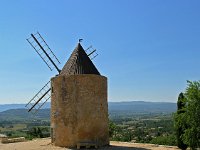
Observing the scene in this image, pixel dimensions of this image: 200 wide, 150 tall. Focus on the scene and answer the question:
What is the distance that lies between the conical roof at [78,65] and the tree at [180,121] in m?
5.08

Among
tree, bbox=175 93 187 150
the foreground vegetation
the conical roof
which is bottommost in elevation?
the foreground vegetation

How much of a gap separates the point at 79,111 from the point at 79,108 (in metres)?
0.16

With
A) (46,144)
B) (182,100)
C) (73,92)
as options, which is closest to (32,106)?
(46,144)

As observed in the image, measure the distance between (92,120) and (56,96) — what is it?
250 cm

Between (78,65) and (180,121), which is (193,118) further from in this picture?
(78,65)

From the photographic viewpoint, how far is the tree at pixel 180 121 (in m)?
17.5

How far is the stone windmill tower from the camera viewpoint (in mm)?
19281

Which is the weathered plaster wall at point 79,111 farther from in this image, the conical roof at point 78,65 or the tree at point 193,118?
the tree at point 193,118

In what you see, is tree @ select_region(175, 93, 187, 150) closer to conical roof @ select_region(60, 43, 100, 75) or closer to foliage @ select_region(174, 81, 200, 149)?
foliage @ select_region(174, 81, 200, 149)

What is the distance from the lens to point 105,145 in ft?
65.6

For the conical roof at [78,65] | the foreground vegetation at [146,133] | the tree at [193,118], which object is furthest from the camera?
the foreground vegetation at [146,133]

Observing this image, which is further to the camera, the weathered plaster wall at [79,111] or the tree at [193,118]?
the weathered plaster wall at [79,111]

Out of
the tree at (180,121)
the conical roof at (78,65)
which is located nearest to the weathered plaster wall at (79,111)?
the conical roof at (78,65)

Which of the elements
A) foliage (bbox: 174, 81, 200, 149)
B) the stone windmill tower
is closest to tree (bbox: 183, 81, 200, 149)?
foliage (bbox: 174, 81, 200, 149)
